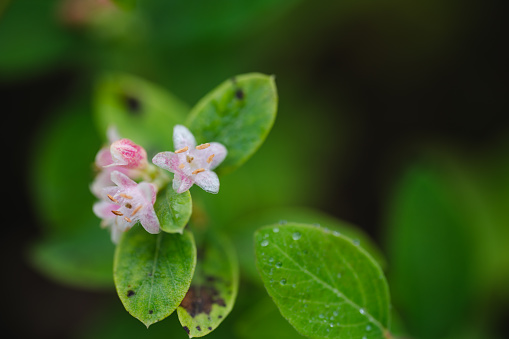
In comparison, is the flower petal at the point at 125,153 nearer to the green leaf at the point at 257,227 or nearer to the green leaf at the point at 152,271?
the green leaf at the point at 152,271

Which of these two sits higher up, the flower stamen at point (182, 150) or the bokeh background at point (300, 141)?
the flower stamen at point (182, 150)

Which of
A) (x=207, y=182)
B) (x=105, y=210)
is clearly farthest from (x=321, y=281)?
(x=105, y=210)

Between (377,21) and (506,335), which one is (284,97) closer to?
(377,21)

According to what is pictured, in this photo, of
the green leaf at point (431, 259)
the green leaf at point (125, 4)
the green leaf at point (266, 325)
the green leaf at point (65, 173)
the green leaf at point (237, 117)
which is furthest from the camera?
the green leaf at point (65, 173)

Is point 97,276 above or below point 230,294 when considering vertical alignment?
below

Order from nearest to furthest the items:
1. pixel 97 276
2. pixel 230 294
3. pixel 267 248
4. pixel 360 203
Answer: pixel 267 248 → pixel 230 294 → pixel 97 276 → pixel 360 203

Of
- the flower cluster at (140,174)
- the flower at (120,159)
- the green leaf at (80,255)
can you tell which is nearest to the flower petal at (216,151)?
the flower cluster at (140,174)

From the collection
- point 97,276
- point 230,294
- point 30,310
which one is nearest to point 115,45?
point 97,276
